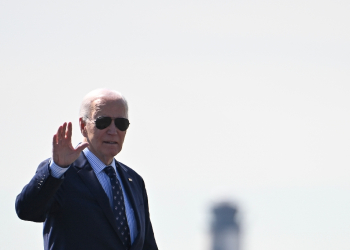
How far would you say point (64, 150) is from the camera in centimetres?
1067

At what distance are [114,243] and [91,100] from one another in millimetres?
1603

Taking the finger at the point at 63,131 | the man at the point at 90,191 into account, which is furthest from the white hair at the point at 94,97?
the finger at the point at 63,131

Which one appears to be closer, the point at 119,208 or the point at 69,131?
the point at 69,131

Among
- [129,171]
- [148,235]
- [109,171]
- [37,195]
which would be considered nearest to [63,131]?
[37,195]

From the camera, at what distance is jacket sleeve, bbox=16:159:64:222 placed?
10641mm

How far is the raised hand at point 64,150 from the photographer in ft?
35.0

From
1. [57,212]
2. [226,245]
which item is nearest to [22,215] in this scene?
[57,212]

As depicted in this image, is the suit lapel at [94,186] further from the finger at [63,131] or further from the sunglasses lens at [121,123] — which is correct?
the finger at [63,131]

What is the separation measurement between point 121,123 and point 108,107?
0.74ft

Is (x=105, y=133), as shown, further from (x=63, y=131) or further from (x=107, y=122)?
(x=63, y=131)

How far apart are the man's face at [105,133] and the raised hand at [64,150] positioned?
85 centimetres

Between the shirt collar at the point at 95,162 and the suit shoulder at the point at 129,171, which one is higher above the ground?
the shirt collar at the point at 95,162

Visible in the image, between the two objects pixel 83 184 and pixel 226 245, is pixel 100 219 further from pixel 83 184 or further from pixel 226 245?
pixel 226 245

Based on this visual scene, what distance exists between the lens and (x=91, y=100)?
461 inches
